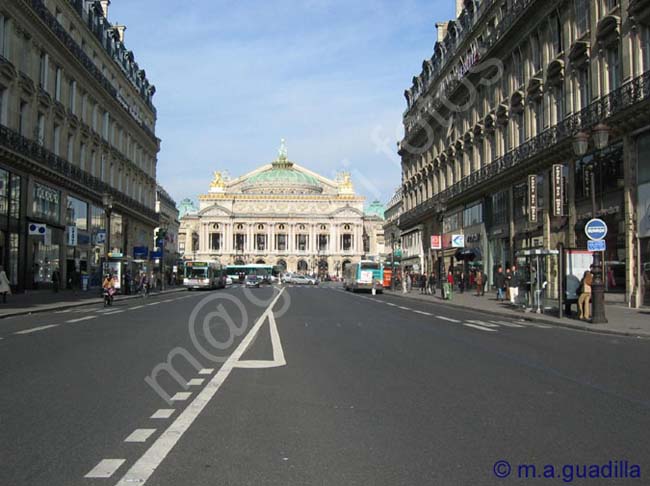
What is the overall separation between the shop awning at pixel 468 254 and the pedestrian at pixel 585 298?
84.3 ft

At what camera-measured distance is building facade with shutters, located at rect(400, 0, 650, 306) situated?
25.4 meters

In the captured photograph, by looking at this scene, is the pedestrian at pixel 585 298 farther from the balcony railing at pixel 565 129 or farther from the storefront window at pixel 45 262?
the storefront window at pixel 45 262

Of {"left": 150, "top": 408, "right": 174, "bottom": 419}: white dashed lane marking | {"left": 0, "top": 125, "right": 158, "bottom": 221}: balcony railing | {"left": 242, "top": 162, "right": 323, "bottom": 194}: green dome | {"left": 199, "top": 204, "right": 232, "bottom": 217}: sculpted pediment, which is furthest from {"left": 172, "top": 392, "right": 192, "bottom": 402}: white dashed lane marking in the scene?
{"left": 242, "top": 162, "right": 323, "bottom": 194}: green dome

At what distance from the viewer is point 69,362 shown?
10789 mm

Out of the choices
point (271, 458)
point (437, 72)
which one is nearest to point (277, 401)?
point (271, 458)

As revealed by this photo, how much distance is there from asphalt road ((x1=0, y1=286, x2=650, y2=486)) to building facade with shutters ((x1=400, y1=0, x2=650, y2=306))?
12097 mm

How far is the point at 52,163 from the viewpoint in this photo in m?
40.2

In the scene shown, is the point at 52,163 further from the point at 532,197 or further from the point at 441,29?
the point at 441,29

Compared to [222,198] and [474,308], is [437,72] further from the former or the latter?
[222,198]

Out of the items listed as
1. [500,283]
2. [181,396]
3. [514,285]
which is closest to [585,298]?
[514,285]

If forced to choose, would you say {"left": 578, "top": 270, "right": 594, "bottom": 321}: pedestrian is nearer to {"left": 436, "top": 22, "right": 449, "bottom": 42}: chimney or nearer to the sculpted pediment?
{"left": 436, "top": 22, "right": 449, "bottom": 42}: chimney

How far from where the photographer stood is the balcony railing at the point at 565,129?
24.9m

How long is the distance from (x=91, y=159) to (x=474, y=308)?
32553 mm

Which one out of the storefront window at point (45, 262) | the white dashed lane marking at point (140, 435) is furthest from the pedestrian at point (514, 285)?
the storefront window at point (45, 262)
